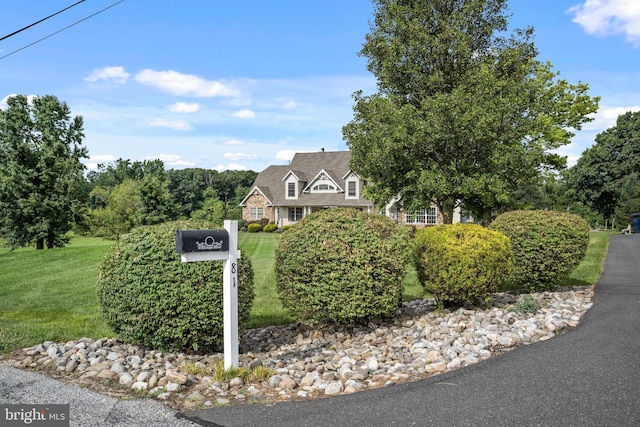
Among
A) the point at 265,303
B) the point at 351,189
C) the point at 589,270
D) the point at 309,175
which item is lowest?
the point at 265,303

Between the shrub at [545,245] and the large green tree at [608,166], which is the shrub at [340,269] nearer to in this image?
the shrub at [545,245]

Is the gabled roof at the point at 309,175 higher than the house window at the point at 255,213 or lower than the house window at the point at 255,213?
higher

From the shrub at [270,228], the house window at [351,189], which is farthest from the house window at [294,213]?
the house window at [351,189]

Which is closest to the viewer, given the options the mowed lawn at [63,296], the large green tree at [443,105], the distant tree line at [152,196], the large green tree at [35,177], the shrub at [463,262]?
the mowed lawn at [63,296]

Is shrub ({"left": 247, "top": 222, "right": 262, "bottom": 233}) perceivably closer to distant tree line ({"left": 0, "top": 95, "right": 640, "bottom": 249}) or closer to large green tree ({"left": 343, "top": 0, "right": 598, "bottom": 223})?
distant tree line ({"left": 0, "top": 95, "right": 640, "bottom": 249})

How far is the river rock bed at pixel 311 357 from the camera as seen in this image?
4512 mm

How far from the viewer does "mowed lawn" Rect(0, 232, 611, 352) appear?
21.9 feet

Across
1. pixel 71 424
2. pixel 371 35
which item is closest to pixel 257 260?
pixel 371 35

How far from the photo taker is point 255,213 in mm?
41375

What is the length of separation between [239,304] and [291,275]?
100 centimetres

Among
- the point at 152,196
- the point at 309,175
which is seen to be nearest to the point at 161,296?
the point at 152,196

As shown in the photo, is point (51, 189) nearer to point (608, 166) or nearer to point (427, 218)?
→ point (427, 218)

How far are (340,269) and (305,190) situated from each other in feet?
111

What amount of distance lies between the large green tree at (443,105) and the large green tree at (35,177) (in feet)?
73.3
